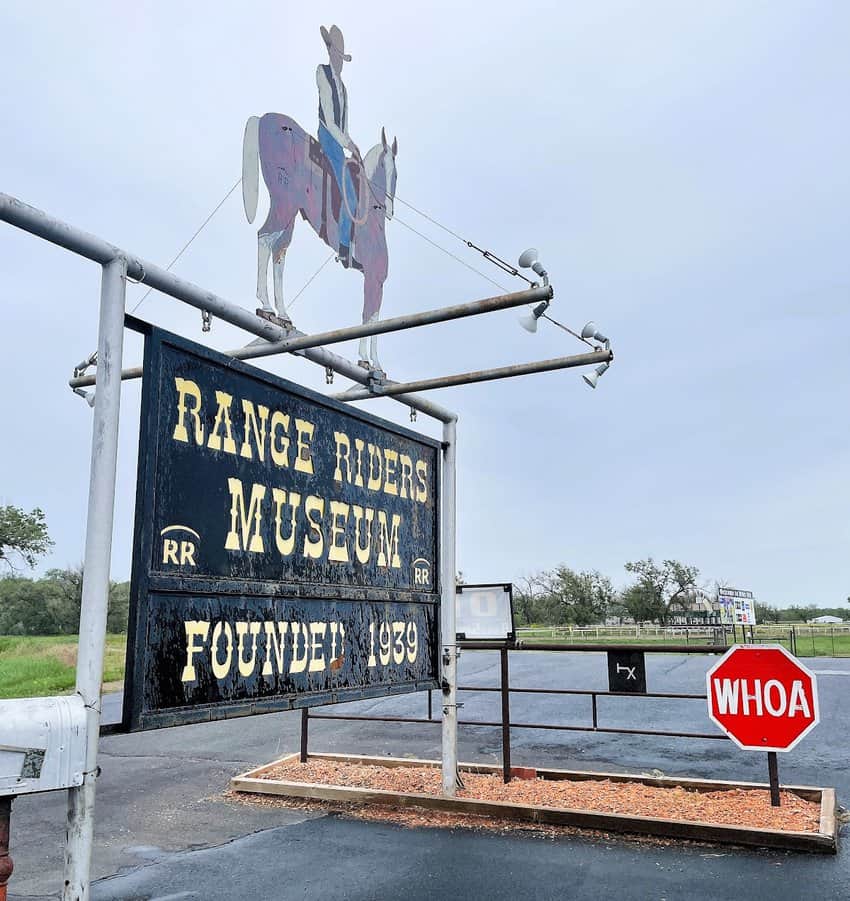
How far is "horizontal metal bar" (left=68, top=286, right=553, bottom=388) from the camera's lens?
177 inches

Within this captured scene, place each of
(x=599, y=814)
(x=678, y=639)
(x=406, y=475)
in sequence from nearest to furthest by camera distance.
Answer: (x=406, y=475)
(x=599, y=814)
(x=678, y=639)

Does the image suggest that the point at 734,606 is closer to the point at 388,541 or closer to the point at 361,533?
the point at 388,541

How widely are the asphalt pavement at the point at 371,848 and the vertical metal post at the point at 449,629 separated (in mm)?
711

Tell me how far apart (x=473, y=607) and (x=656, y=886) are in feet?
12.3

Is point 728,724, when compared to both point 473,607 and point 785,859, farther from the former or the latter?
point 473,607

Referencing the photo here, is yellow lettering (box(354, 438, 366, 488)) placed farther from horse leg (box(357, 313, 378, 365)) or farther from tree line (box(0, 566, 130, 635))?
tree line (box(0, 566, 130, 635))

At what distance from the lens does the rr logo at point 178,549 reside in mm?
3490

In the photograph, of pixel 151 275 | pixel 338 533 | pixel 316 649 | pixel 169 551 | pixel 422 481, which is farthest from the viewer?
pixel 422 481

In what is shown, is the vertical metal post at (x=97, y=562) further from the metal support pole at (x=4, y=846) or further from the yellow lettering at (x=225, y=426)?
the yellow lettering at (x=225, y=426)

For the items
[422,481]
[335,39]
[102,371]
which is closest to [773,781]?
[422,481]

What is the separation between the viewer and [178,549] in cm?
356

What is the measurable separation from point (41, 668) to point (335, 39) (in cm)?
2421

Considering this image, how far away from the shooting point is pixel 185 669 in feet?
11.5

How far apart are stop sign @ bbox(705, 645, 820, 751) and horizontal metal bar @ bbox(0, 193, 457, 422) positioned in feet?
12.4
